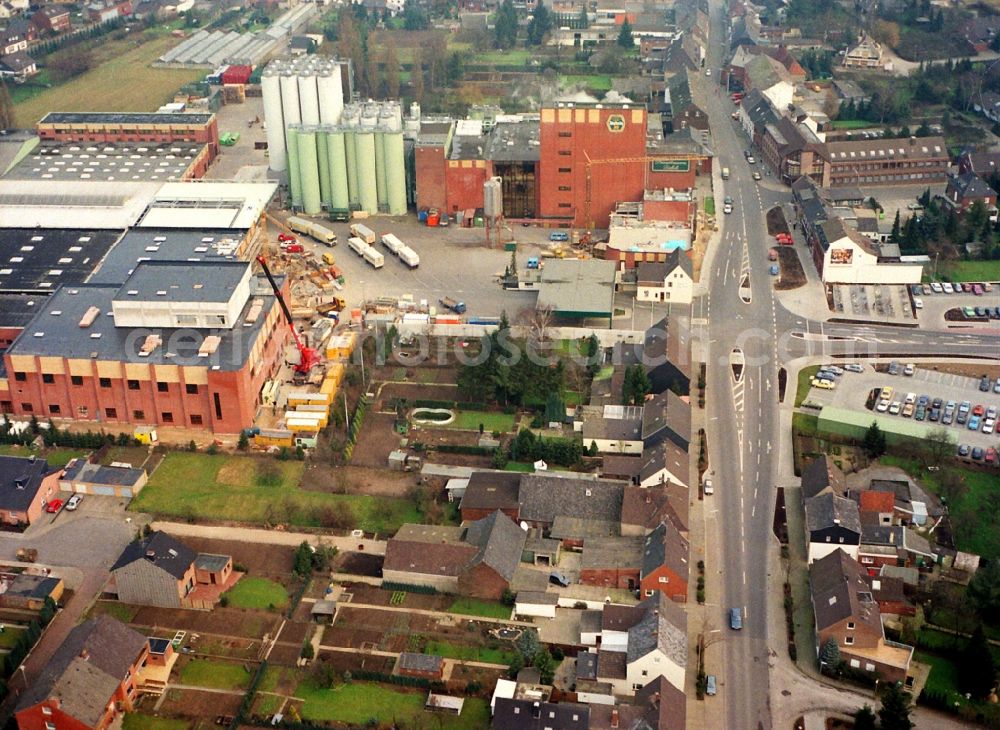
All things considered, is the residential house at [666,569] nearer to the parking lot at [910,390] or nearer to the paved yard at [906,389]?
the parking lot at [910,390]

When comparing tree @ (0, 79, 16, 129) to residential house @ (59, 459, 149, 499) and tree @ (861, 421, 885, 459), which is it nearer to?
residential house @ (59, 459, 149, 499)

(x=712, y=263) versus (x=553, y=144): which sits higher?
(x=553, y=144)

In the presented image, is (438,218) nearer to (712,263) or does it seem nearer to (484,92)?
(712,263)

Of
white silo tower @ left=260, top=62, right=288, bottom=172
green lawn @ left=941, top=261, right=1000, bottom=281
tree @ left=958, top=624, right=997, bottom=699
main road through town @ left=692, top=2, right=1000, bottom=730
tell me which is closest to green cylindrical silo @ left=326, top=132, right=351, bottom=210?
white silo tower @ left=260, top=62, right=288, bottom=172

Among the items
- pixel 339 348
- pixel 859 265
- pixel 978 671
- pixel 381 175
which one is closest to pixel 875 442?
pixel 978 671

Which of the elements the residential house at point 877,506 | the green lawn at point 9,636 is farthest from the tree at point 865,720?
the green lawn at point 9,636

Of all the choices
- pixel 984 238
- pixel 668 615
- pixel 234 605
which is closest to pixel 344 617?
pixel 234 605
